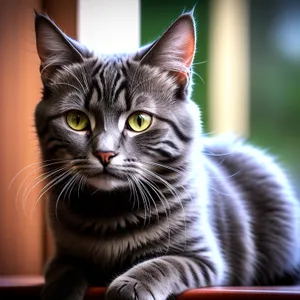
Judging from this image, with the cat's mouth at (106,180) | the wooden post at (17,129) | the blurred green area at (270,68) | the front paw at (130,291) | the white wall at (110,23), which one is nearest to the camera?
the front paw at (130,291)

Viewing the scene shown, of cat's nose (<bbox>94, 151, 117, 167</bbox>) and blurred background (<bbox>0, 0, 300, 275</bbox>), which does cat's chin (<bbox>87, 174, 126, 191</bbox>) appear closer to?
cat's nose (<bbox>94, 151, 117, 167</bbox>)

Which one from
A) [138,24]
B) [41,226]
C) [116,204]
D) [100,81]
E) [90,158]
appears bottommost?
[41,226]

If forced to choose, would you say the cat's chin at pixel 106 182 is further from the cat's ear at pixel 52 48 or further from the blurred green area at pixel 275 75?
the blurred green area at pixel 275 75

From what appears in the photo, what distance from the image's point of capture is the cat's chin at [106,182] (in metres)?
1.14

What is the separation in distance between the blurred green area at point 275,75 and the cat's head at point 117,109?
66 centimetres

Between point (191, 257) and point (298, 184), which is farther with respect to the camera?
point (298, 184)

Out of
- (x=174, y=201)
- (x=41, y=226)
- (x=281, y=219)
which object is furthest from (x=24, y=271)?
(x=281, y=219)

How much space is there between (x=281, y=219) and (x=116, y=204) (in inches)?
19.6

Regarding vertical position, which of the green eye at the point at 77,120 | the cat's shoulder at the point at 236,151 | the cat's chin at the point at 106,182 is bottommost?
the cat's chin at the point at 106,182

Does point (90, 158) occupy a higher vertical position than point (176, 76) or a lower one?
lower

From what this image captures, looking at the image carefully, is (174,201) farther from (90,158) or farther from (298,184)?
(298,184)

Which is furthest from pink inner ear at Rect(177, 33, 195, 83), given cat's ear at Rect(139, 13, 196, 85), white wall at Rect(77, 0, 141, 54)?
white wall at Rect(77, 0, 141, 54)

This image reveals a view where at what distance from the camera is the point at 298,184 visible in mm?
1670

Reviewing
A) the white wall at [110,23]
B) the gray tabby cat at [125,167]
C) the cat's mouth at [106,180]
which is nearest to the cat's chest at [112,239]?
the gray tabby cat at [125,167]
